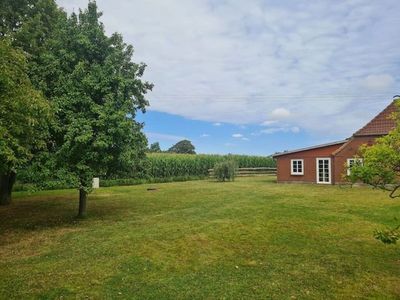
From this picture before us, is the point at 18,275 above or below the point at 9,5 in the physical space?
below

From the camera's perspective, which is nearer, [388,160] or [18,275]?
[388,160]

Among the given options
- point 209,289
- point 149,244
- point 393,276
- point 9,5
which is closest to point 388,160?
point 393,276

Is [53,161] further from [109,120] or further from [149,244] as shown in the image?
[149,244]

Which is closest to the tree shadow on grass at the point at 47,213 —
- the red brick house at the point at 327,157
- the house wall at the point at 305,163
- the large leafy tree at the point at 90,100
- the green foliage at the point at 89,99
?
the large leafy tree at the point at 90,100

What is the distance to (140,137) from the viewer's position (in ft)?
45.0

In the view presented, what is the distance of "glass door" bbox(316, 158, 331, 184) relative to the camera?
2722cm

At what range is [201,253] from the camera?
8.75m

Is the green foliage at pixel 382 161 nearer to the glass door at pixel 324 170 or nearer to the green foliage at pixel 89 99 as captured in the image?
Answer: the green foliage at pixel 89 99

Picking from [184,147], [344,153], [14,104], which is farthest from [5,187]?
[184,147]

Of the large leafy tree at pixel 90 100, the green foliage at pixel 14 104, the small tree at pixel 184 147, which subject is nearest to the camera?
the green foliage at pixel 14 104

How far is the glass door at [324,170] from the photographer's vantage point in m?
27.2

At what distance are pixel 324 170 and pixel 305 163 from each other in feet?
5.58

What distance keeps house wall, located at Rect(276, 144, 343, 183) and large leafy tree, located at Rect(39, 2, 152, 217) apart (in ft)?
60.2

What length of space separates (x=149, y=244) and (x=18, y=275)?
329 cm
